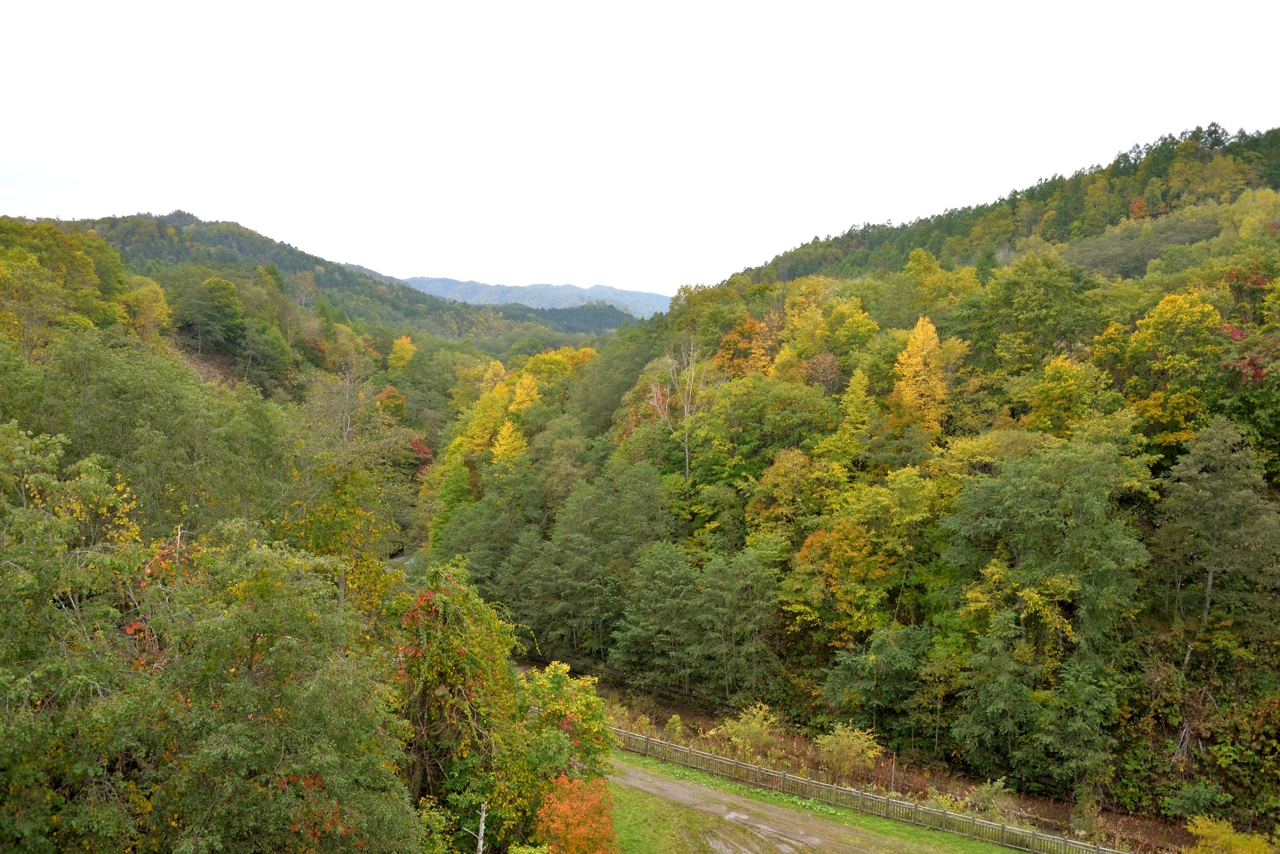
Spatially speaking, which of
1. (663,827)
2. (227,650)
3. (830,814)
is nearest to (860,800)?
(830,814)

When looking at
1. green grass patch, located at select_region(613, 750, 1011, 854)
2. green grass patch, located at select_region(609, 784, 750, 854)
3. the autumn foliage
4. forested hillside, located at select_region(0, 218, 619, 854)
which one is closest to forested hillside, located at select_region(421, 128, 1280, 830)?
green grass patch, located at select_region(613, 750, 1011, 854)

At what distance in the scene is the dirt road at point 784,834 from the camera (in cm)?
1642

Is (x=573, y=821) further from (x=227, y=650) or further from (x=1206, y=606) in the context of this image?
(x=1206, y=606)

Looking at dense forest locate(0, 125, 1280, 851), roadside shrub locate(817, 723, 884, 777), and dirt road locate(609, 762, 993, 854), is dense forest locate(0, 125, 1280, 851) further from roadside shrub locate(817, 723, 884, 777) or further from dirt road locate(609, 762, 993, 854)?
dirt road locate(609, 762, 993, 854)

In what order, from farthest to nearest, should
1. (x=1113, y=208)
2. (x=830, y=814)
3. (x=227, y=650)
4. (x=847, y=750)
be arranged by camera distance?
(x=1113, y=208) < (x=847, y=750) < (x=830, y=814) < (x=227, y=650)

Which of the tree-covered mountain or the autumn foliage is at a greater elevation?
the tree-covered mountain

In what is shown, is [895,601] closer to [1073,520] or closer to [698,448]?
[1073,520]

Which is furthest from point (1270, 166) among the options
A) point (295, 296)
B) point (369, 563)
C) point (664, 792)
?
point (295, 296)

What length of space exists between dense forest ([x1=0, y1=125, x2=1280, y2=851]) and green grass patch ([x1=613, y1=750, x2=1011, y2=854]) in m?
4.88

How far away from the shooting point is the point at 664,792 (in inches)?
757

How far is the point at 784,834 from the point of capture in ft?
55.7

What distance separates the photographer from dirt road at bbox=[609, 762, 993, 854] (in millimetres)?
16422

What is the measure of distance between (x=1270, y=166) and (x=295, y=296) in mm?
128562

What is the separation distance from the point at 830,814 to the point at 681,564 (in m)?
12.1
